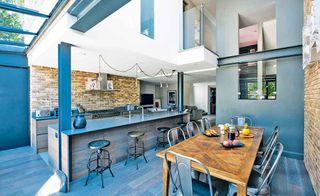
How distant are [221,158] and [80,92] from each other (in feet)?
16.1

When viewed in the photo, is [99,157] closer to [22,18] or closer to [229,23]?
[22,18]

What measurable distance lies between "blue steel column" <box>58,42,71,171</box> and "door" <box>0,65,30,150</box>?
2.57 m

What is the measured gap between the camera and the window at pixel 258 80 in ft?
12.9

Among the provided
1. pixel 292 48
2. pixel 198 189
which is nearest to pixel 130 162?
pixel 198 189

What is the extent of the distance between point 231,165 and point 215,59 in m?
3.55

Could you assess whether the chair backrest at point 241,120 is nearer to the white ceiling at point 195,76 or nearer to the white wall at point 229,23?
the white wall at point 229,23

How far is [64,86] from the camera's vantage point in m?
2.54

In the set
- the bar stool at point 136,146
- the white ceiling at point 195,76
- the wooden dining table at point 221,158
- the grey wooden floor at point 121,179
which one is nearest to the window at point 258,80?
the white ceiling at point 195,76

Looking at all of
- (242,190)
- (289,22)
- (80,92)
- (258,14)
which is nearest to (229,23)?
(258,14)

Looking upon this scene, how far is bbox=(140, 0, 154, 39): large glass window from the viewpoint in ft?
11.1

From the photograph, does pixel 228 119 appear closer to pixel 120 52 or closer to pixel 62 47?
→ pixel 120 52

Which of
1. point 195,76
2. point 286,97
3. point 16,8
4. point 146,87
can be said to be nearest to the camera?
point 16,8

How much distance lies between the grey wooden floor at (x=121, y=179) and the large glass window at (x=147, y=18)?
112 inches

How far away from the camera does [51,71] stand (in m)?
4.29
